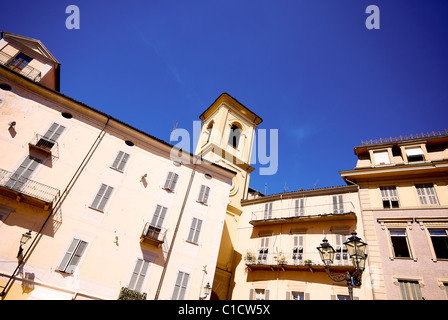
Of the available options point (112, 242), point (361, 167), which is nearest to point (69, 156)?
point (112, 242)

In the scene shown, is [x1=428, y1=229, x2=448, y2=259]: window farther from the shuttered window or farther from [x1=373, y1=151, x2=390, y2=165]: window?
the shuttered window

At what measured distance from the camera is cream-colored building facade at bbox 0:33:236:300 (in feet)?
44.2

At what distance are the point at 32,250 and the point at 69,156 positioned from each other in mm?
5960

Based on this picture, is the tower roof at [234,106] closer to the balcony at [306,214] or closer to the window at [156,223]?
the balcony at [306,214]

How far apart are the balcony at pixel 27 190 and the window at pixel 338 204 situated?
20.6 meters

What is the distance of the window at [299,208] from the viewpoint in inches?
893

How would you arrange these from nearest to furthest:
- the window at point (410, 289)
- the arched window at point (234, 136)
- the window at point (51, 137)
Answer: the window at point (410, 289), the window at point (51, 137), the arched window at point (234, 136)

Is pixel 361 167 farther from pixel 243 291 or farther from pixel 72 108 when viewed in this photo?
pixel 72 108

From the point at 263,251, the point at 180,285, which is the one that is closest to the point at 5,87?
the point at 180,285

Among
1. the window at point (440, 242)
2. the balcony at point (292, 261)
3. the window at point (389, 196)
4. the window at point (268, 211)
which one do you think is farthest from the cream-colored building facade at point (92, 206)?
the window at point (440, 242)

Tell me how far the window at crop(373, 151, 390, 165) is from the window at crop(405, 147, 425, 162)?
1.44m

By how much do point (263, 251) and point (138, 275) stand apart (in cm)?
1158

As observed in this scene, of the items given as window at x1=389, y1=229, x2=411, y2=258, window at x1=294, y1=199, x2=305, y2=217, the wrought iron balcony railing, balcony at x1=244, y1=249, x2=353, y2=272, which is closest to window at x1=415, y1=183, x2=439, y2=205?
window at x1=389, y1=229, x2=411, y2=258

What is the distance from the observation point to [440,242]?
1612 centimetres
